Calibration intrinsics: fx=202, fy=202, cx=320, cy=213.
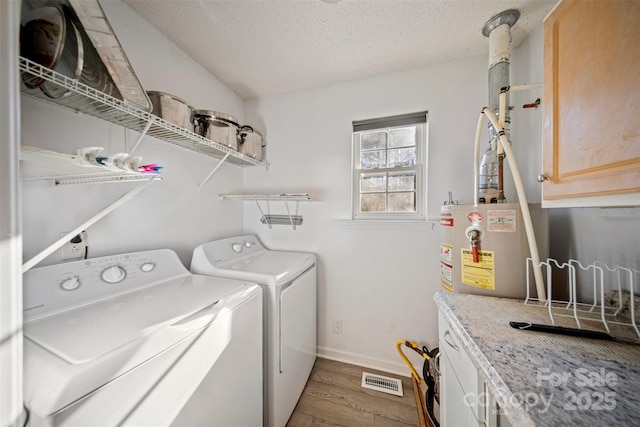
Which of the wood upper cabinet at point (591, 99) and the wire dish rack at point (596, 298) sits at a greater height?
the wood upper cabinet at point (591, 99)

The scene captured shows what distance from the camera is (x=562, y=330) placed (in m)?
0.71

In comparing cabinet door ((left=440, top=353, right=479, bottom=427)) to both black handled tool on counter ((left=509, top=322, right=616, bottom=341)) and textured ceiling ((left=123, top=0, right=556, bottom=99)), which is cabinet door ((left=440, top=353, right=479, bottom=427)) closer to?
black handled tool on counter ((left=509, top=322, right=616, bottom=341))

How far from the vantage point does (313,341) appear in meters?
1.82

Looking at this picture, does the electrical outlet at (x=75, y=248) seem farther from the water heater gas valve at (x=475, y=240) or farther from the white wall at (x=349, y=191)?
the water heater gas valve at (x=475, y=240)

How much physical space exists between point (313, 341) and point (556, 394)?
1649mm

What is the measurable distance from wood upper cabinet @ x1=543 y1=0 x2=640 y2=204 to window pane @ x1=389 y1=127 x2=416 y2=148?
0.99 metres

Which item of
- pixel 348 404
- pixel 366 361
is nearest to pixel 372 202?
pixel 366 361

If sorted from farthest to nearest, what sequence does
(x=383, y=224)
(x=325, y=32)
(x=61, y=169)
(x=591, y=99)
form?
(x=383, y=224)
(x=325, y=32)
(x=61, y=169)
(x=591, y=99)

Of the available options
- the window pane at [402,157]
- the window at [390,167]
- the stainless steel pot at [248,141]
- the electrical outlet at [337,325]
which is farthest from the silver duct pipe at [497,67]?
the stainless steel pot at [248,141]

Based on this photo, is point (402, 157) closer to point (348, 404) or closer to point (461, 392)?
point (461, 392)

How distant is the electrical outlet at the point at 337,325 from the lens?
1914 millimetres

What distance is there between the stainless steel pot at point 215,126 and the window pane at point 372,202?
1269 mm

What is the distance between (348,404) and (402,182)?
182cm

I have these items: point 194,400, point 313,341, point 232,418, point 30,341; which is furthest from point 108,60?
point 313,341
